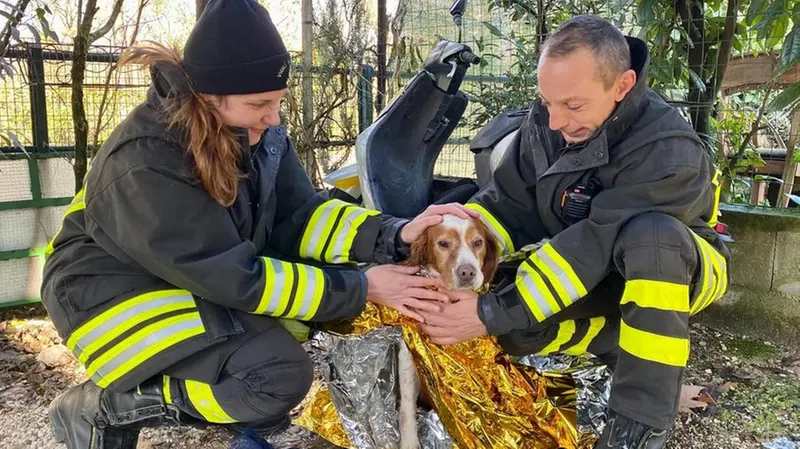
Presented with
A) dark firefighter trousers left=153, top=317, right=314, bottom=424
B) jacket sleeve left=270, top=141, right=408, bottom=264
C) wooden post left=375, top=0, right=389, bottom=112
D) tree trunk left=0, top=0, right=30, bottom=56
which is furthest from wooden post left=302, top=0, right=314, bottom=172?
dark firefighter trousers left=153, top=317, right=314, bottom=424

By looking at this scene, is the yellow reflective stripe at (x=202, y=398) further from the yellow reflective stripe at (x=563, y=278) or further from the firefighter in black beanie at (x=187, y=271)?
the yellow reflective stripe at (x=563, y=278)

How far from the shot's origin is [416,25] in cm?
476

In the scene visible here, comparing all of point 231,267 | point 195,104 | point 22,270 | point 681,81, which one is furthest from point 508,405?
point 22,270

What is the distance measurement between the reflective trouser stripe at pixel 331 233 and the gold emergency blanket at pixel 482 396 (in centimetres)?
26

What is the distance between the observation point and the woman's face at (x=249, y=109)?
192 cm

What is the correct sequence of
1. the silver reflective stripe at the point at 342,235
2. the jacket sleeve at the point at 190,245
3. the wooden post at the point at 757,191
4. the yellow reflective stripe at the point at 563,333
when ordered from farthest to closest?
1. the wooden post at the point at 757,191
2. the silver reflective stripe at the point at 342,235
3. the yellow reflective stripe at the point at 563,333
4. the jacket sleeve at the point at 190,245

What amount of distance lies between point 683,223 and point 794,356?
71.6 inches

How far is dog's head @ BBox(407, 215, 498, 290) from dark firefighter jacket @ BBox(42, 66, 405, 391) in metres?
0.30

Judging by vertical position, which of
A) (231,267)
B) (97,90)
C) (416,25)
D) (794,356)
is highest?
(416,25)

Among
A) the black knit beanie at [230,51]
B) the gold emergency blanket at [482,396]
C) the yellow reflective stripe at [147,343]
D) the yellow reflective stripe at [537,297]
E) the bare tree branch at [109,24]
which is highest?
the bare tree branch at [109,24]

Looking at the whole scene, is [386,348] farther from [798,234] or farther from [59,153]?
[59,153]

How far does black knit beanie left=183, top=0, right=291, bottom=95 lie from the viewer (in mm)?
1842

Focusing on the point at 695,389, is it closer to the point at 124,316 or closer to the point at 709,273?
the point at 709,273

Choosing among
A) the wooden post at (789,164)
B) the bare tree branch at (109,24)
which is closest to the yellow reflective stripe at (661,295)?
the wooden post at (789,164)
